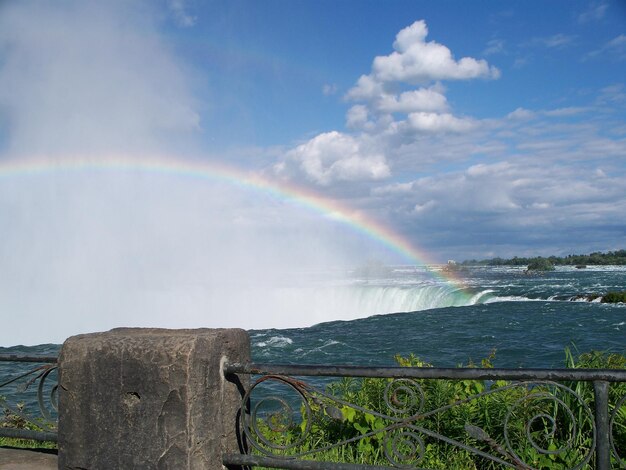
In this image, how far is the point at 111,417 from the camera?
9.67 feet

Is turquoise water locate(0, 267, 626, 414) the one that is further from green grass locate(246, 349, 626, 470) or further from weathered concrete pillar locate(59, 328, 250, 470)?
weathered concrete pillar locate(59, 328, 250, 470)

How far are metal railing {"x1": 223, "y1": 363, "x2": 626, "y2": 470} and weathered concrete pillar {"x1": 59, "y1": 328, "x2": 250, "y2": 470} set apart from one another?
0.12 m

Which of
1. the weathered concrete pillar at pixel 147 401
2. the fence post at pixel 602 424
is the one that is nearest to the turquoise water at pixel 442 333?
the weathered concrete pillar at pixel 147 401

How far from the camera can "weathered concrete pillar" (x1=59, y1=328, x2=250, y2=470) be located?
2.84 meters

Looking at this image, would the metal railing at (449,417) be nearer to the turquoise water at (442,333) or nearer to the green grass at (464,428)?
the green grass at (464,428)

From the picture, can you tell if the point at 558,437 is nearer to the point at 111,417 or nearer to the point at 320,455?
the point at 320,455

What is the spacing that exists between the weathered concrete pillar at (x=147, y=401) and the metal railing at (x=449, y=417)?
0.12 m

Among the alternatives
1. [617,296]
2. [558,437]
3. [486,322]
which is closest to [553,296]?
[617,296]

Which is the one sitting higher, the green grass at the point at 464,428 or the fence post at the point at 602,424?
the fence post at the point at 602,424

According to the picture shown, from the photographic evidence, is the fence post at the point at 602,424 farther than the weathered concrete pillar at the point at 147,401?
No

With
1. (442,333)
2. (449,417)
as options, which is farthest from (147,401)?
(442,333)

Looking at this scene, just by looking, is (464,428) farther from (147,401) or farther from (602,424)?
(147,401)

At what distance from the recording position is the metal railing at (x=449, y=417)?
274 centimetres

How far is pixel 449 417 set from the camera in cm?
445
